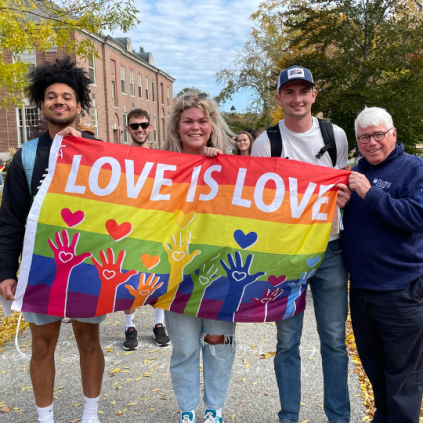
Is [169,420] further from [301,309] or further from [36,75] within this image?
[36,75]

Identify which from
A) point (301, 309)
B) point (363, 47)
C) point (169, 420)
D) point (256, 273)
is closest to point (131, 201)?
point (256, 273)

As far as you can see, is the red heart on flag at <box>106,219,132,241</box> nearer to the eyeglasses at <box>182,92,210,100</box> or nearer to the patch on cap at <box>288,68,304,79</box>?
the eyeglasses at <box>182,92,210,100</box>

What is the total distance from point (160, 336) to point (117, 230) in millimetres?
2069

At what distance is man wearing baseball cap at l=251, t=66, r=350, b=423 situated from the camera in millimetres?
3025

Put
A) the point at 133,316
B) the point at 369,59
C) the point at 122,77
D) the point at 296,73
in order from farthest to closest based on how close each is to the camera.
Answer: the point at 122,77, the point at 369,59, the point at 133,316, the point at 296,73

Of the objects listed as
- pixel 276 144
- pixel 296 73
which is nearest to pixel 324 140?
pixel 276 144

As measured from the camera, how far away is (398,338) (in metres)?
2.71

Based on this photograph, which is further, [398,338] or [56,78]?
[56,78]

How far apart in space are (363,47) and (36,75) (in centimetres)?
965

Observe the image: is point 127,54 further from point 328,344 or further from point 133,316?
point 328,344

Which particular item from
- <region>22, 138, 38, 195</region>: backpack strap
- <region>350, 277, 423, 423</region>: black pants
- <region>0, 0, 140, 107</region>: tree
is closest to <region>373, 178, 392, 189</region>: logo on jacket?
<region>350, 277, 423, 423</region>: black pants

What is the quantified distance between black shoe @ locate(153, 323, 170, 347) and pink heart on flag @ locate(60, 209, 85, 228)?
2156 mm

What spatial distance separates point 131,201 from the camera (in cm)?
310

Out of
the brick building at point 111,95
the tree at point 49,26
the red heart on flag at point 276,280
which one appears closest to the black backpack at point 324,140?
the red heart on flag at point 276,280
